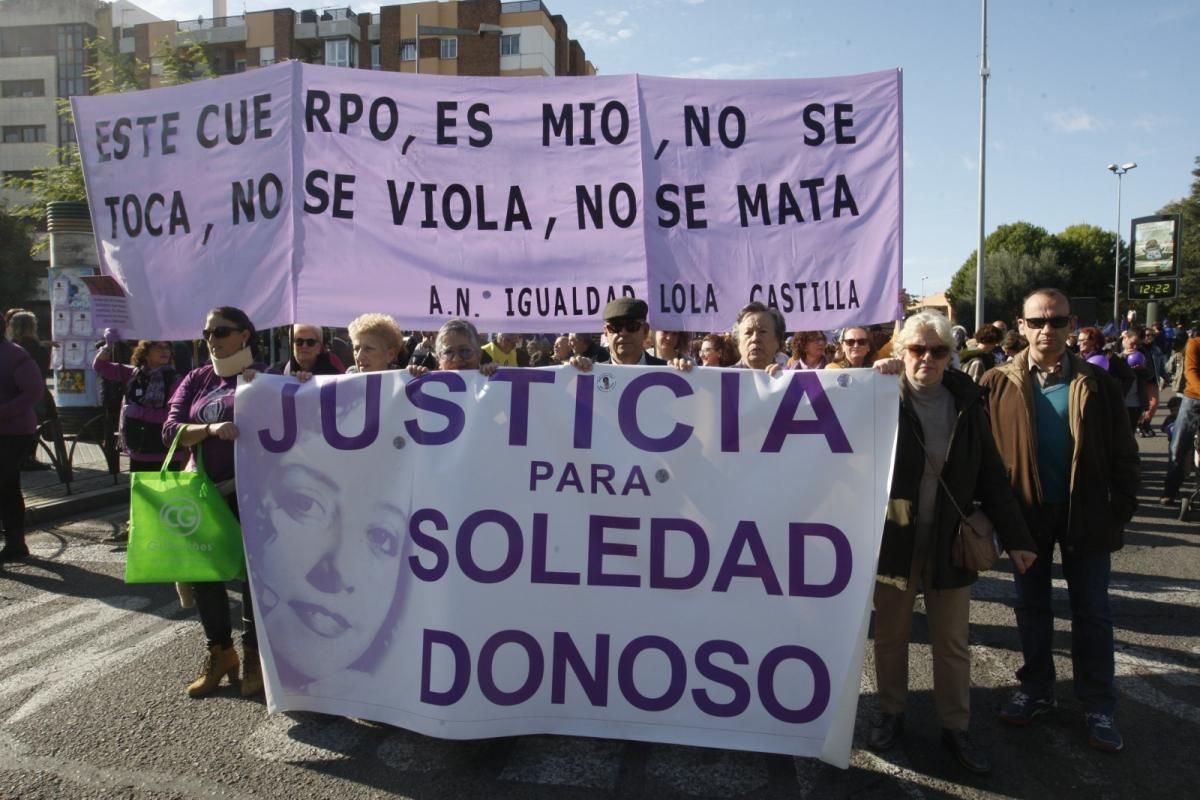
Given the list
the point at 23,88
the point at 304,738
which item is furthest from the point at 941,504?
the point at 23,88

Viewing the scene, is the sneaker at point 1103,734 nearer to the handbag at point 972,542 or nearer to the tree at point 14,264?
the handbag at point 972,542

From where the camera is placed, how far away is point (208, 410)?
378 centimetres

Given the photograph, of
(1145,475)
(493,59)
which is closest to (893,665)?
(1145,475)

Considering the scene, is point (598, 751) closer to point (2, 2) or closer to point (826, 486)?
point (826, 486)

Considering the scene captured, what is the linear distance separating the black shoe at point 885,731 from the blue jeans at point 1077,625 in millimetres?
722

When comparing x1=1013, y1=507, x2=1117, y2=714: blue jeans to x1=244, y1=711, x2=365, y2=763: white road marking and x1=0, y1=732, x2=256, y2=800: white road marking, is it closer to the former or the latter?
x1=244, y1=711, x2=365, y2=763: white road marking

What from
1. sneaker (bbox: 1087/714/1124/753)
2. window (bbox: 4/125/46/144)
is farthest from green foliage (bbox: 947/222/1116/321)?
window (bbox: 4/125/46/144)

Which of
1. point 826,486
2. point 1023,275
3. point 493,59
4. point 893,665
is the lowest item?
point 893,665

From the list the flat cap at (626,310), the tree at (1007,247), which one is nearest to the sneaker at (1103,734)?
the flat cap at (626,310)

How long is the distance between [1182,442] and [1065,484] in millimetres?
5821

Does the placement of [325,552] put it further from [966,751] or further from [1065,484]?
[1065,484]

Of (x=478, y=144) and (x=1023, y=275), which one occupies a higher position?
(x=1023, y=275)

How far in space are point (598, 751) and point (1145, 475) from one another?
32.1 ft

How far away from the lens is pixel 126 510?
8.45 m
